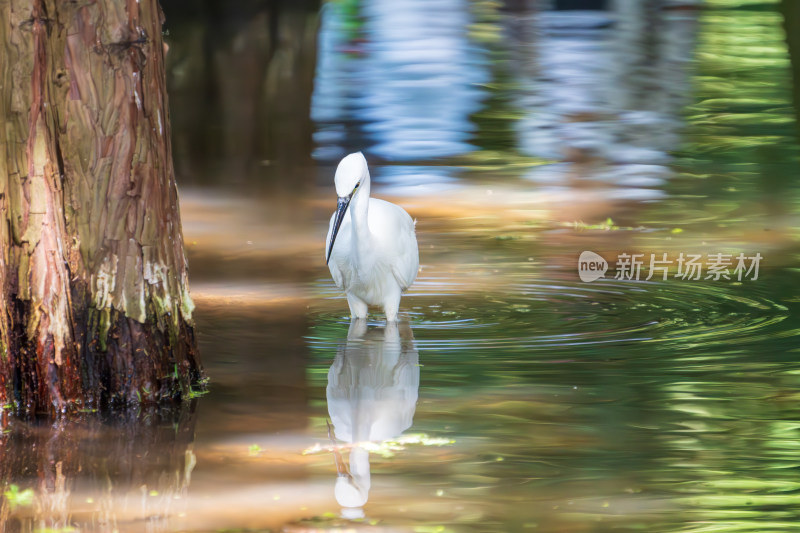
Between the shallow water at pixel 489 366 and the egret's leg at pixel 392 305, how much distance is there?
4.3 inches

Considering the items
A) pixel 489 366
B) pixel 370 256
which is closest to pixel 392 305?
pixel 370 256

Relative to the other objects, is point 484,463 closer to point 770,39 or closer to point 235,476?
point 235,476

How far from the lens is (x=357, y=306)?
9.62 metres

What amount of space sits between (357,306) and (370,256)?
424mm

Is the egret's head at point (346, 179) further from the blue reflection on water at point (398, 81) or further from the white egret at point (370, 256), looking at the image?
the blue reflection on water at point (398, 81)

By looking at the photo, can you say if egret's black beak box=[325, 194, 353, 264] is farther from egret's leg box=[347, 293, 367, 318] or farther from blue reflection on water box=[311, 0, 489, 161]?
blue reflection on water box=[311, 0, 489, 161]

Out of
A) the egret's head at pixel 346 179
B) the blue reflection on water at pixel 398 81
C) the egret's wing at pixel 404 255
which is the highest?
the egret's head at pixel 346 179

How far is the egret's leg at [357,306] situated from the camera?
9.58m

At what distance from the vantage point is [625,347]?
28.3 feet

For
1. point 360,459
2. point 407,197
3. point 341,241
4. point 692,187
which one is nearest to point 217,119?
point 407,197

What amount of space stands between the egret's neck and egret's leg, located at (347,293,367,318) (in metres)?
0.44

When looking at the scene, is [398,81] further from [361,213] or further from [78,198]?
[78,198]

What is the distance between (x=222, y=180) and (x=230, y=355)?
6.93 meters

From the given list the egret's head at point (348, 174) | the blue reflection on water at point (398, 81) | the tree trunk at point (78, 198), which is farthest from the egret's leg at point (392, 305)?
the blue reflection on water at point (398, 81)
